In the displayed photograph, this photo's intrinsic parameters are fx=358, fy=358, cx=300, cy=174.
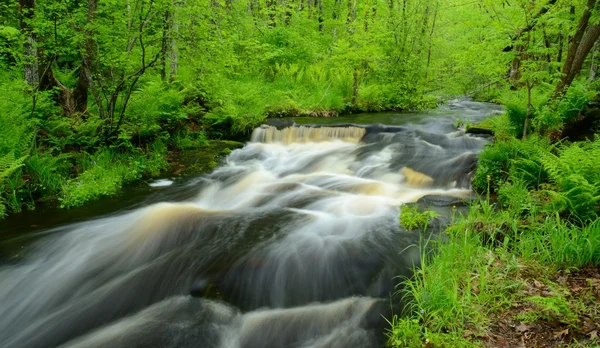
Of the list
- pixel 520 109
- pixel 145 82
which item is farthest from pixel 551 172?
pixel 145 82

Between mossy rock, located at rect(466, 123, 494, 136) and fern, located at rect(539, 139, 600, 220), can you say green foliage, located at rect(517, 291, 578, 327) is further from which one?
mossy rock, located at rect(466, 123, 494, 136)

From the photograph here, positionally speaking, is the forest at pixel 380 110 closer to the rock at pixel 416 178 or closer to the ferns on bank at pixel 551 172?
the ferns on bank at pixel 551 172

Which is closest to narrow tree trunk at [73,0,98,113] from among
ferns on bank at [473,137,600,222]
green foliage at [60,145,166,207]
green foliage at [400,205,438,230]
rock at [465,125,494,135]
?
green foliage at [60,145,166,207]

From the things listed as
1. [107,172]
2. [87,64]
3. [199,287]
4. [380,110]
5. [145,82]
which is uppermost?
[87,64]

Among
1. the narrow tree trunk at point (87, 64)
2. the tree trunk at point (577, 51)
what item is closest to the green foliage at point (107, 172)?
the narrow tree trunk at point (87, 64)

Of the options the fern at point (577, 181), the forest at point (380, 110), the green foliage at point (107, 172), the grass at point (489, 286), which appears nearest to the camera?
the grass at point (489, 286)

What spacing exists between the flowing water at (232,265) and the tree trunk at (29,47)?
322 cm

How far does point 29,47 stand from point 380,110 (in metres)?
11.7

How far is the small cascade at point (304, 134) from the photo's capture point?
11133mm

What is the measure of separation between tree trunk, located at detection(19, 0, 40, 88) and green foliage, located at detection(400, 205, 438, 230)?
7211mm

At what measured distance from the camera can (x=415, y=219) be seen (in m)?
5.56

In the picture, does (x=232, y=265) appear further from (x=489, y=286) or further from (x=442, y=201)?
(x=442, y=201)

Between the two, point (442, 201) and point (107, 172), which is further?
point (107, 172)

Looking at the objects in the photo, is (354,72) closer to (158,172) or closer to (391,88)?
(391,88)
